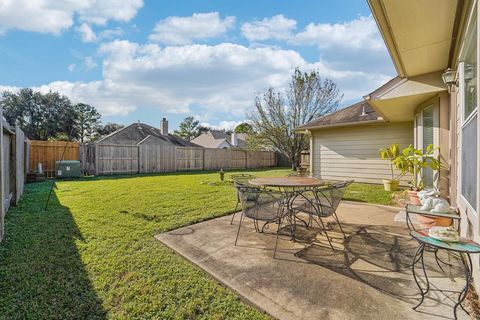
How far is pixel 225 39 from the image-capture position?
29.6ft

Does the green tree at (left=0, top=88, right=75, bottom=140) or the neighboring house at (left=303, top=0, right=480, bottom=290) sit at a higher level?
the green tree at (left=0, top=88, right=75, bottom=140)

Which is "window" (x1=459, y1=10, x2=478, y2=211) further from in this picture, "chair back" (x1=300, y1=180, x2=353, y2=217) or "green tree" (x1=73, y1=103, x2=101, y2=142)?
"green tree" (x1=73, y1=103, x2=101, y2=142)

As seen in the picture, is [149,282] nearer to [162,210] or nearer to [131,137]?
[162,210]

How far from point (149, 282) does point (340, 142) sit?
899cm

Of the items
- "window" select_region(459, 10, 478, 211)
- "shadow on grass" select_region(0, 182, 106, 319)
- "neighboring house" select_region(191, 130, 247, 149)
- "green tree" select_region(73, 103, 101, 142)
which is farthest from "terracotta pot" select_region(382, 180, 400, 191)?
"green tree" select_region(73, 103, 101, 142)

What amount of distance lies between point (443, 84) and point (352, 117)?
187 inches

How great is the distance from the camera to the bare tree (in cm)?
1655

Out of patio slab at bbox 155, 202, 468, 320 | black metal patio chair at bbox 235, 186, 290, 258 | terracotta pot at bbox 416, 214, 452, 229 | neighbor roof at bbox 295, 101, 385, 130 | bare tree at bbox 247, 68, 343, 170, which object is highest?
bare tree at bbox 247, 68, 343, 170

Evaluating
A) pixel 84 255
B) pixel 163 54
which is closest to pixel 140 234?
pixel 84 255

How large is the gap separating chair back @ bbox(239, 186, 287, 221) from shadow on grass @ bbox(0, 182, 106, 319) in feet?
6.10

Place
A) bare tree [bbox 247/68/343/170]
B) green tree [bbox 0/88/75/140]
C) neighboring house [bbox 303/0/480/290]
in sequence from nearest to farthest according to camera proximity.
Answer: neighboring house [bbox 303/0/480/290] < bare tree [bbox 247/68/343/170] < green tree [bbox 0/88/75/140]

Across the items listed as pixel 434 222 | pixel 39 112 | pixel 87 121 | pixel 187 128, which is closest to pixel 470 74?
pixel 434 222

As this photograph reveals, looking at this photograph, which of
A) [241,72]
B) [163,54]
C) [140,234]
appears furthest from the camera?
[241,72]

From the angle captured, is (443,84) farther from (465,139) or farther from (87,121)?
(87,121)
